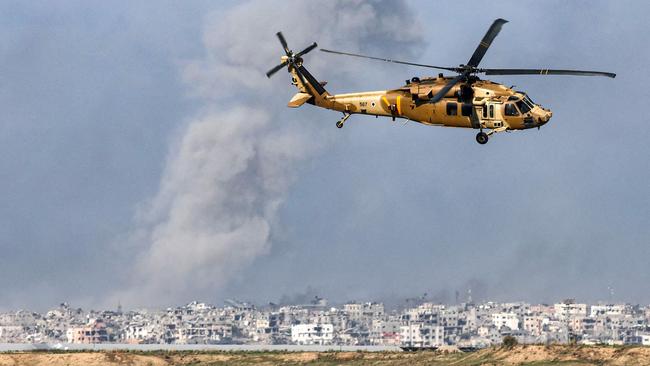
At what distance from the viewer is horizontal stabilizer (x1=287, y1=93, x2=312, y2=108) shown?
301 feet

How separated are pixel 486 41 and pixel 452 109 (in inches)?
207

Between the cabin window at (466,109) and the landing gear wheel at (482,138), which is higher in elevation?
the cabin window at (466,109)

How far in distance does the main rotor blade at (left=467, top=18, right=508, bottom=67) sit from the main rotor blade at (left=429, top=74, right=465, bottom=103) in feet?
4.16

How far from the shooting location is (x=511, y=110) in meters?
81.8

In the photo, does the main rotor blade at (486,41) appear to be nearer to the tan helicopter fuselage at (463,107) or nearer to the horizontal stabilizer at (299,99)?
the tan helicopter fuselage at (463,107)

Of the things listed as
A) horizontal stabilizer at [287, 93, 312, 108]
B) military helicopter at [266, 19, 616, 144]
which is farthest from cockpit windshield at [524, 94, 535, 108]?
horizontal stabilizer at [287, 93, 312, 108]

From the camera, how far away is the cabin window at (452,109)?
8275 cm

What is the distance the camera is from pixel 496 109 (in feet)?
269

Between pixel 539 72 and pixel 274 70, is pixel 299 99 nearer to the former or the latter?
pixel 274 70

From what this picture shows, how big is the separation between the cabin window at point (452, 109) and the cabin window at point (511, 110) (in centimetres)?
332

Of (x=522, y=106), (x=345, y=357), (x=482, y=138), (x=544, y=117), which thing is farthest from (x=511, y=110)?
(x=345, y=357)

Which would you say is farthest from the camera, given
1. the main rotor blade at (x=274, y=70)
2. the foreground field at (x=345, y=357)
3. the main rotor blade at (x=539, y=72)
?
the foreground field at (x=345, y=357)

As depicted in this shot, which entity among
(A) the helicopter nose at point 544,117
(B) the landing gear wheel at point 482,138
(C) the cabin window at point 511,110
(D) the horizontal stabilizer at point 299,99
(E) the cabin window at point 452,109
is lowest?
(B) the landing gear wheel at point 482,138

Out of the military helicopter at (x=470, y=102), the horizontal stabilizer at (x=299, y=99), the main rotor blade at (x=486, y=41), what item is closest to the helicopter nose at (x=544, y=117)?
the military helicopter at (x=470, y=102)
